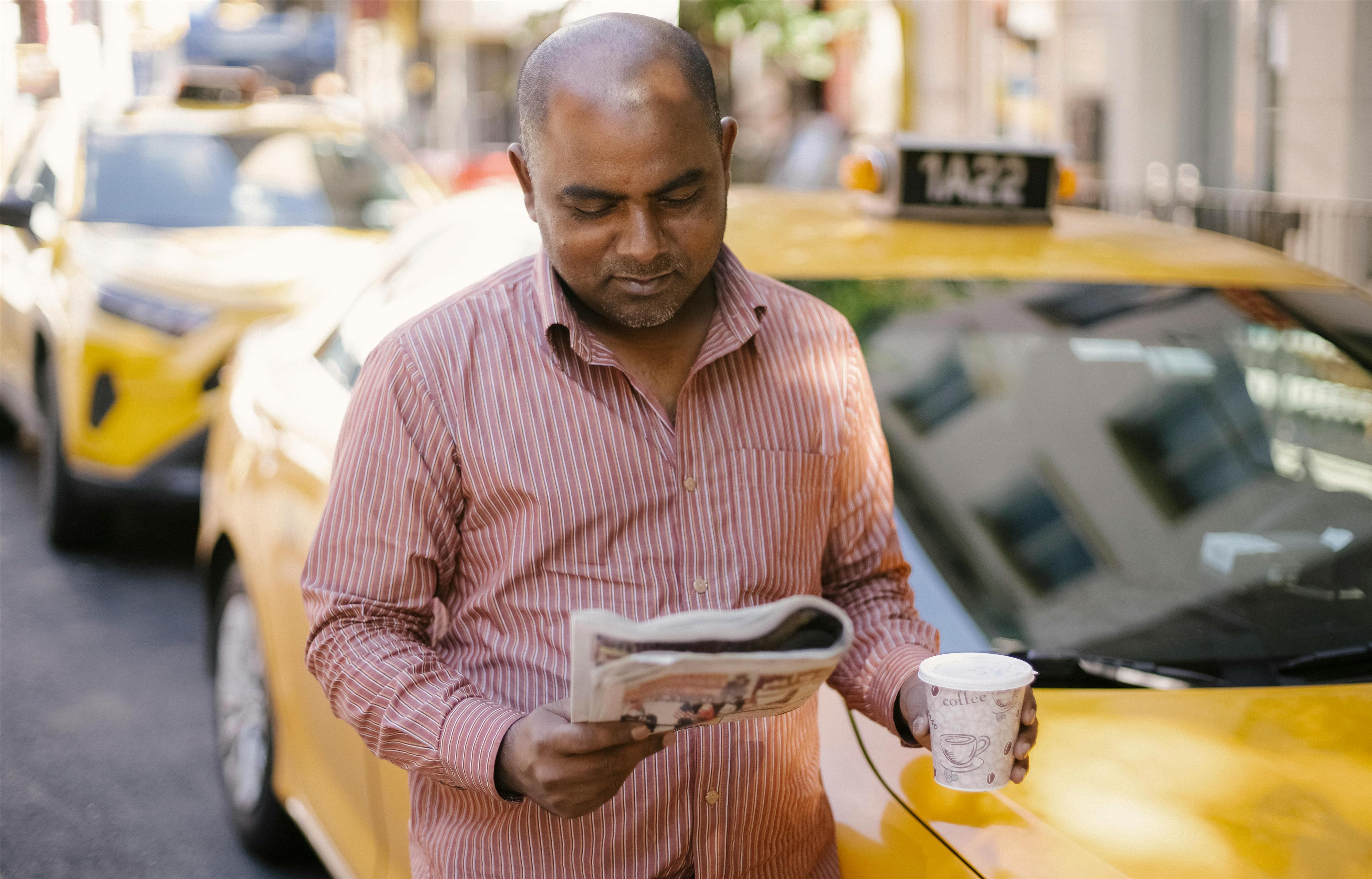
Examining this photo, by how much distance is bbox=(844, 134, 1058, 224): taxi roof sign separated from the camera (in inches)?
140

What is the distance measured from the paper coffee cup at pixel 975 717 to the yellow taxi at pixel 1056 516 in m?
0.17

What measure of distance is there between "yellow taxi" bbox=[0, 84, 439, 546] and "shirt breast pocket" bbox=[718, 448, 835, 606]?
4226mm

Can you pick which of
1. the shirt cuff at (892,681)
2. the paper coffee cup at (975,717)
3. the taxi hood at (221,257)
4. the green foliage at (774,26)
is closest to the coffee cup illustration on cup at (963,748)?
the paper coffee cup at (975,717)

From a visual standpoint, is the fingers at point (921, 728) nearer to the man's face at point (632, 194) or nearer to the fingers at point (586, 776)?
the fingers at point (586, 776)

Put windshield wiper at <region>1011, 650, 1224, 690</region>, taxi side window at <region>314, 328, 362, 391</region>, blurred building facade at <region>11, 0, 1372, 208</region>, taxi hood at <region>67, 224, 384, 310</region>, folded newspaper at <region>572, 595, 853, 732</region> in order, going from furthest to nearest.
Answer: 1. blurred building facade at <region>11, 0, 1372, 208</region>
2. taxi hood at <region>67, 224, 384, 310</region>
3. taxi side window at <region>314, 328, 362, 391</region>
4. windshield wiper at <region>1011, 650, 1224, 690</region>
5. folded newspaper at <region>572, 595, 853, 732</region>

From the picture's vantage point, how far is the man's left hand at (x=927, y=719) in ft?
5.97

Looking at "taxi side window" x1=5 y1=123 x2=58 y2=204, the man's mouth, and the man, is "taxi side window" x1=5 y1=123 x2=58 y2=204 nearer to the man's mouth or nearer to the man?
the man

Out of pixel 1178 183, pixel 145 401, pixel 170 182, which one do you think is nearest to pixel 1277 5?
pixel 1178 183

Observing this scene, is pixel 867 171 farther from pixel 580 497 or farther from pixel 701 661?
pixel 701 661

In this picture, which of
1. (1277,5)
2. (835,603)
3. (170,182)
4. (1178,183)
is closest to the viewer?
(835,603)

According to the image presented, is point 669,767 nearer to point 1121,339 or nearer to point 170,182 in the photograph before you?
point 1121,339

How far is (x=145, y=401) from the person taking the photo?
6.04 meters

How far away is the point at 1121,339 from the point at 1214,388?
219 millimetres

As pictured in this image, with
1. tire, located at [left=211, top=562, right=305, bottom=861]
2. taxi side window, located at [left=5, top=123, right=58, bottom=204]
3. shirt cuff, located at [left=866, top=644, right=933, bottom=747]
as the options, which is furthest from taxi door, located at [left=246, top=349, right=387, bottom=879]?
taxi side window, located at [left=5, top=123, right=58, bottom=204]
